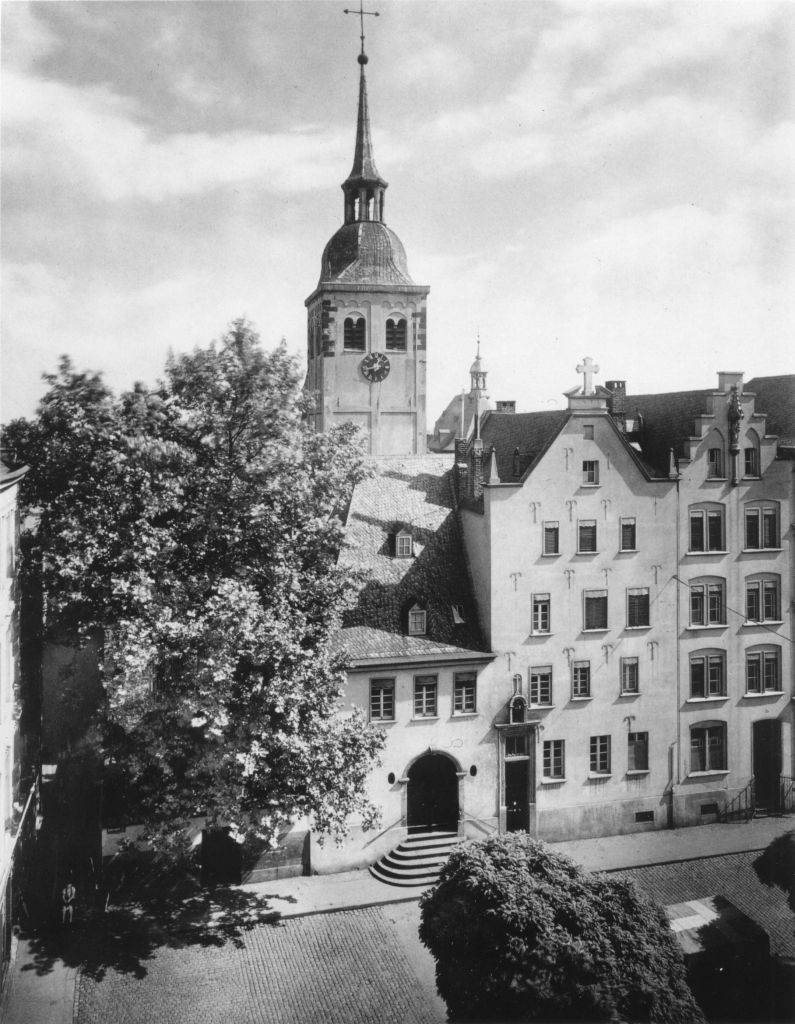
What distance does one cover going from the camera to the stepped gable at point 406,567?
37.3 metres

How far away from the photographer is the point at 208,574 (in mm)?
29703

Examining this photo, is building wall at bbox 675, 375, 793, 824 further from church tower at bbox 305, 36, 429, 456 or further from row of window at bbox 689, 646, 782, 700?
church tower at bbox 305, 36, 429, 456

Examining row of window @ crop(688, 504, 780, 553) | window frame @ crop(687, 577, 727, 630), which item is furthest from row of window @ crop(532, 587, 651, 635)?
row of window @ crop(688, 504, 780, 553)

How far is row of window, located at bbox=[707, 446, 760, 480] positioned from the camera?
4078cm

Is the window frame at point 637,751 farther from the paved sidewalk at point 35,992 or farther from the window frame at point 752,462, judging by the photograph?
the paved sidewalk at point 35,992

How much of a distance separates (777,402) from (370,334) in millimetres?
25788

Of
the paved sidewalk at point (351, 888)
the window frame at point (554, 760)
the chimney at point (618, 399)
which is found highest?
the chimney at point (618, 399)

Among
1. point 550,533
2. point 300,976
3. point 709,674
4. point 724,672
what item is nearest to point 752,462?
point 724,672

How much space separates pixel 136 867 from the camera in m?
33.7

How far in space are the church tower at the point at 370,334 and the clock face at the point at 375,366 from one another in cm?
7

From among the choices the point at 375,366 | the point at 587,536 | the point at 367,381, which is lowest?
the point at 587,536

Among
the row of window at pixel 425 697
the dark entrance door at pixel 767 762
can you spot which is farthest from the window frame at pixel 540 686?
the dark entrance door at pixel 767 762

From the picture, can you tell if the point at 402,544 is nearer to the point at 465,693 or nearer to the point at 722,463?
the point at 465,693

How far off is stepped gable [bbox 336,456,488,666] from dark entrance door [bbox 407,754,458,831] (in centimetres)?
483
